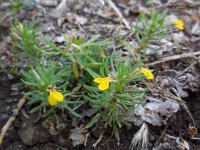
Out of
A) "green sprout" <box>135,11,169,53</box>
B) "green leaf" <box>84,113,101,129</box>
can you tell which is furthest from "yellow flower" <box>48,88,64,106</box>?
"green sprout" <box>135,11,169,53</box>

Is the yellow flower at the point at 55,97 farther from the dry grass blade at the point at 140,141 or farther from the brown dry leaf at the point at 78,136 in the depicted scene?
the dry grass blade at the point at 140,141

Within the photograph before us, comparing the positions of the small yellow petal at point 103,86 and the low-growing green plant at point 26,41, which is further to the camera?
the low-growing green plant at point 26,41

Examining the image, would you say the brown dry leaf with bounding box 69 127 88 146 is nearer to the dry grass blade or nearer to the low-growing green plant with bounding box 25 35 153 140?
the low-growing green plant with bounding box 25 35 153 140

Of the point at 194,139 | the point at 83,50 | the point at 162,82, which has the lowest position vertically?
the point at 194,139

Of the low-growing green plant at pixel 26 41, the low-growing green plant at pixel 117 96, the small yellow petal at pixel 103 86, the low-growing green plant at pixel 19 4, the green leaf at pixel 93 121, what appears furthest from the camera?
the low-growing green plant at pixel 19 4

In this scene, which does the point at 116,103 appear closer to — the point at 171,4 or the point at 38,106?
the point at 38,106

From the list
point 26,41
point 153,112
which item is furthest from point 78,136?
point 26,41

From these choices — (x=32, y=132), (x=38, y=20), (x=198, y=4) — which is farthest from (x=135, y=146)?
(x=198, y=4)

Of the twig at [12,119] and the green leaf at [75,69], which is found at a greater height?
the green leaf at [75,69]

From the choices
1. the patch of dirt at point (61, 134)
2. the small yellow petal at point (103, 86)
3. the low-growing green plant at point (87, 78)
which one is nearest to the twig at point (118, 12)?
the low-growing green plant at point (87, 78)

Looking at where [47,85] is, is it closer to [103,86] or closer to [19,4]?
[103,86]

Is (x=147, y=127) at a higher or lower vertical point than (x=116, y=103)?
lower
